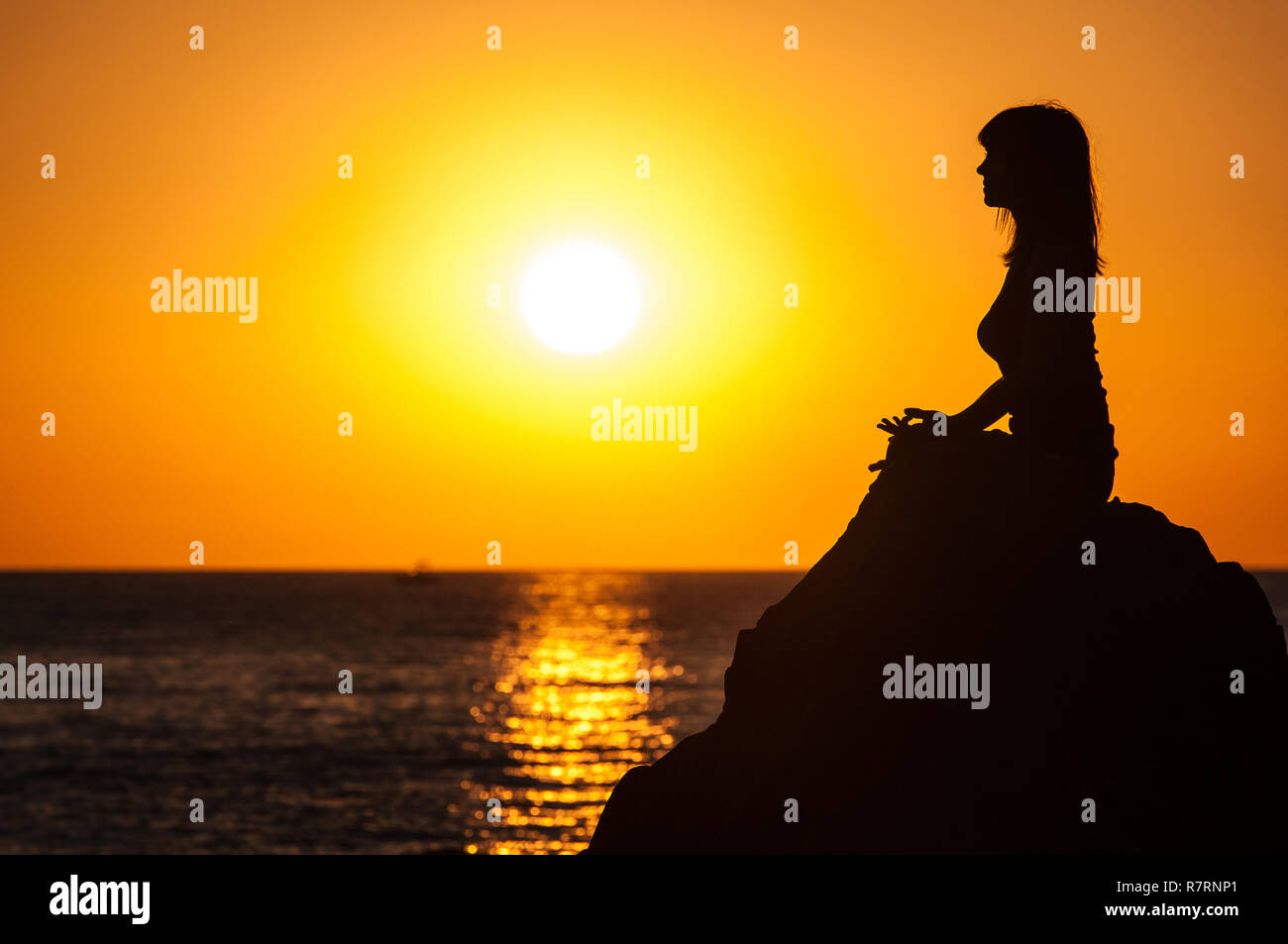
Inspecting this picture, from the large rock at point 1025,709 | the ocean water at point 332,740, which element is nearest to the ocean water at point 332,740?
the ocean water at point 332,740

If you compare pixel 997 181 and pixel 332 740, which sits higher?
pixel 997 181

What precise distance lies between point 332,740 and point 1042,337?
2957 inches

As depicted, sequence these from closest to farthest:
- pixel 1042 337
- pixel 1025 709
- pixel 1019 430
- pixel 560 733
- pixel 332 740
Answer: pixel 1025 709, pixel 1042 337, pixel 1019 430, pixel 332 740, pixel 560 733

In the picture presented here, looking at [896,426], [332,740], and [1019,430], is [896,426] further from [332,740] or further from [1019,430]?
[332,740]

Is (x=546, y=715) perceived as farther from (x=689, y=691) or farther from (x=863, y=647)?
(x=863, y=647)

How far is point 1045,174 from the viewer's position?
33.2 ft

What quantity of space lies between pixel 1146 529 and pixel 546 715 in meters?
91.5

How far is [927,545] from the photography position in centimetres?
1004

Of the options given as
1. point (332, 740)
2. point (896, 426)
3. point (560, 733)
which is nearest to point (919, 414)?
point (896, 426)

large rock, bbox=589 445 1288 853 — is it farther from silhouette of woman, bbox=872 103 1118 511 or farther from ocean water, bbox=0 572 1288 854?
ocean water, bbox=0 572 1288 854

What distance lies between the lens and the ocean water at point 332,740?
5978 cm
